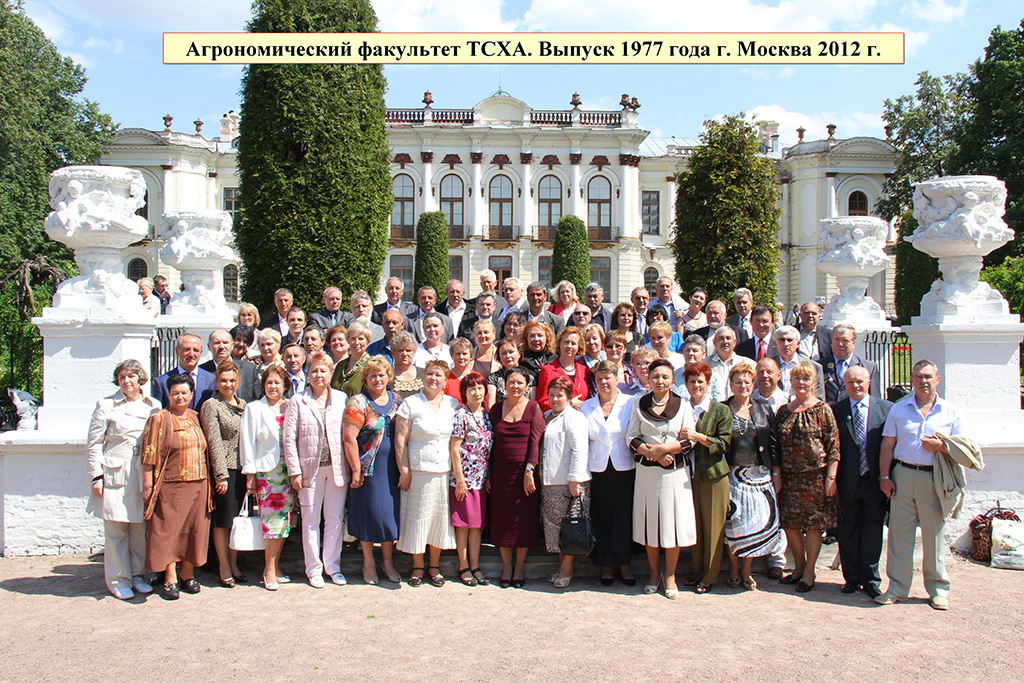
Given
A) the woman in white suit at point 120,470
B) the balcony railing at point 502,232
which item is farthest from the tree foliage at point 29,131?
the woman in white suit at point 120,470

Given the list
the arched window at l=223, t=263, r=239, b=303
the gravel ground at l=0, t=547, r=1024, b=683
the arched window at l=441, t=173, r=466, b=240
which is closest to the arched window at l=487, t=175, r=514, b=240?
the arched window at l=441, t=173, r=466, b=240

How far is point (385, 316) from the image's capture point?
607 cm

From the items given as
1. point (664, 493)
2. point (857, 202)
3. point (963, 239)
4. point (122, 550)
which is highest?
point (857, 202)

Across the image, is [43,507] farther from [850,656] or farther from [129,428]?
[850,656]

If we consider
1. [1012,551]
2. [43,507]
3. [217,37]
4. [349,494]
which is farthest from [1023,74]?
[43,507]

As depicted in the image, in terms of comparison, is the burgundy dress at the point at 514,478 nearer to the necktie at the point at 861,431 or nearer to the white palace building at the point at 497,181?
the necktie at the point at 861,431

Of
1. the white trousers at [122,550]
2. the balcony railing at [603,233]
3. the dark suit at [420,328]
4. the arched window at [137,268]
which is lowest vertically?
the white trousers at [122,550]

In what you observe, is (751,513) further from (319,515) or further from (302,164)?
(302,164)

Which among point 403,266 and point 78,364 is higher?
point 403,266

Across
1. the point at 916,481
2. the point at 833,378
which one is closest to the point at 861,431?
the point at 916,481

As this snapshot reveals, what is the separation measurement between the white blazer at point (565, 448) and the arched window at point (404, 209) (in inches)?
1119

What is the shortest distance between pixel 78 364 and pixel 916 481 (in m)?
6.00

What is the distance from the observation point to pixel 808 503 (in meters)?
4.79

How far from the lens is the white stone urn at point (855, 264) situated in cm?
820
